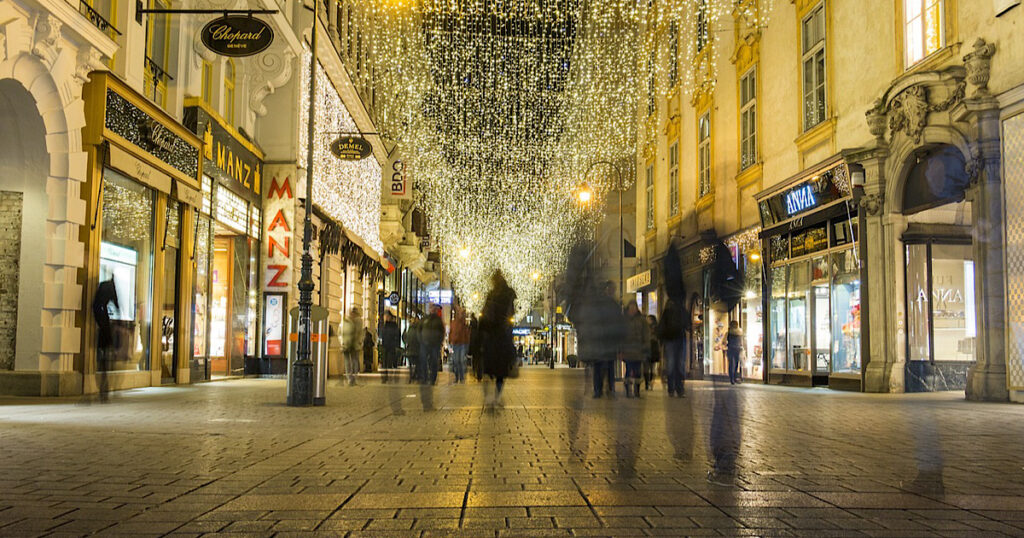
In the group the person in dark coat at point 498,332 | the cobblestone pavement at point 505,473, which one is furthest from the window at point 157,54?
the person in dark coat at point 498,332

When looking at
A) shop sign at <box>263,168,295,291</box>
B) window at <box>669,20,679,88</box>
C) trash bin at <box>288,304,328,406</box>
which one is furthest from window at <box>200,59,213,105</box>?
window at <box>669,20,679,88</box>

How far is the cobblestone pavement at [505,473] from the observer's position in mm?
4828

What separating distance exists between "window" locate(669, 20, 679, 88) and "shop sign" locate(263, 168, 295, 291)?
15.8m

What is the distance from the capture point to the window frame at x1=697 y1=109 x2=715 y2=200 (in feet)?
99.6

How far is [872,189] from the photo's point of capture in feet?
61.5

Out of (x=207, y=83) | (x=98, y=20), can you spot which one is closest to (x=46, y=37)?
(x=98, y=20)

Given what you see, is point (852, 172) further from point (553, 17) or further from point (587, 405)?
point (553, 17)

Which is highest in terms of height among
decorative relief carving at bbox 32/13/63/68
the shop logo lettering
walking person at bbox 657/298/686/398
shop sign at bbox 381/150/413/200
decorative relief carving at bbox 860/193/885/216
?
shop sign at bbox 381/150/413/200

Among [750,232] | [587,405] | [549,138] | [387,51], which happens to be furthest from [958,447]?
[549,138]

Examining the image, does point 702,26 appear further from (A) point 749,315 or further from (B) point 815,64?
(A) point 749,315

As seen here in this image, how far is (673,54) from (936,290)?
60.5ft

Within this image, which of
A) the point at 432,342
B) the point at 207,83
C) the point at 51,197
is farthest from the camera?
the point at 207,83

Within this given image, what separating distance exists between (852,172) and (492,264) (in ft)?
177

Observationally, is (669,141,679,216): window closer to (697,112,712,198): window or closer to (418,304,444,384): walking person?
(697,112,712,198): window
